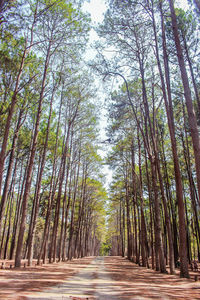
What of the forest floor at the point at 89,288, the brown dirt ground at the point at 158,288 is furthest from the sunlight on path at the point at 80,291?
the brown dirt ground at the point at 158,288

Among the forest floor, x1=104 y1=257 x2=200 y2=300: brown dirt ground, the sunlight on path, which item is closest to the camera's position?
the sunlight on path

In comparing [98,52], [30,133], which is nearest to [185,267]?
[98,52]

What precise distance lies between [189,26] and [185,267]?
40.7ft

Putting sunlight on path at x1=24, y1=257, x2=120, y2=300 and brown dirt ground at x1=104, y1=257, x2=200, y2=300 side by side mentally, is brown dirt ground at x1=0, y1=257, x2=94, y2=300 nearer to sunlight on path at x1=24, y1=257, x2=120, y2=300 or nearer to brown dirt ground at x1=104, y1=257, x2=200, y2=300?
sunlight on path at x1=24, y1=257, x2=120, y2=300

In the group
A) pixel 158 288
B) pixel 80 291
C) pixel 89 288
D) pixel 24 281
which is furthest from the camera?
pixel 24 281

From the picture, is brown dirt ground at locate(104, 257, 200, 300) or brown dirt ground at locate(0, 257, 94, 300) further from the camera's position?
brown dirt ground at locate(104, 257, 200, 300)

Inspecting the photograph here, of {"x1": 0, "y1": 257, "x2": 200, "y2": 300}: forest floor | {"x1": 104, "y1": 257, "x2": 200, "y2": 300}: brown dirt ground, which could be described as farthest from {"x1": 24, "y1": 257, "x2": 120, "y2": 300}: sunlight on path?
{"x1": 104, "y1": 257, "x2": 200, "y2": 300}: brown dirt ground

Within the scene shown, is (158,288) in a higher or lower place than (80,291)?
lower

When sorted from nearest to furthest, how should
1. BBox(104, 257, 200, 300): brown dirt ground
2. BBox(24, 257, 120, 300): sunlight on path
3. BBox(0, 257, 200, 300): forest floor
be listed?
BBox(24, 257, 120, 300): sunlight on path
BBox(0, 257, 200, 300): forest floor
BBox(104, 257, 200, 300): brown dirt ground

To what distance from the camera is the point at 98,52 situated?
12.5 metres

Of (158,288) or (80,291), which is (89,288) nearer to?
(80,291)

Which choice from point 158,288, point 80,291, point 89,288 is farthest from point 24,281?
point 158,288

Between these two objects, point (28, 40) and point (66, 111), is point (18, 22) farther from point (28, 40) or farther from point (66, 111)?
point (66, 111)

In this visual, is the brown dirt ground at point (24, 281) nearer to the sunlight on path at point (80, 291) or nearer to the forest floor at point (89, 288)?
the forest floor at point (89, 288)
